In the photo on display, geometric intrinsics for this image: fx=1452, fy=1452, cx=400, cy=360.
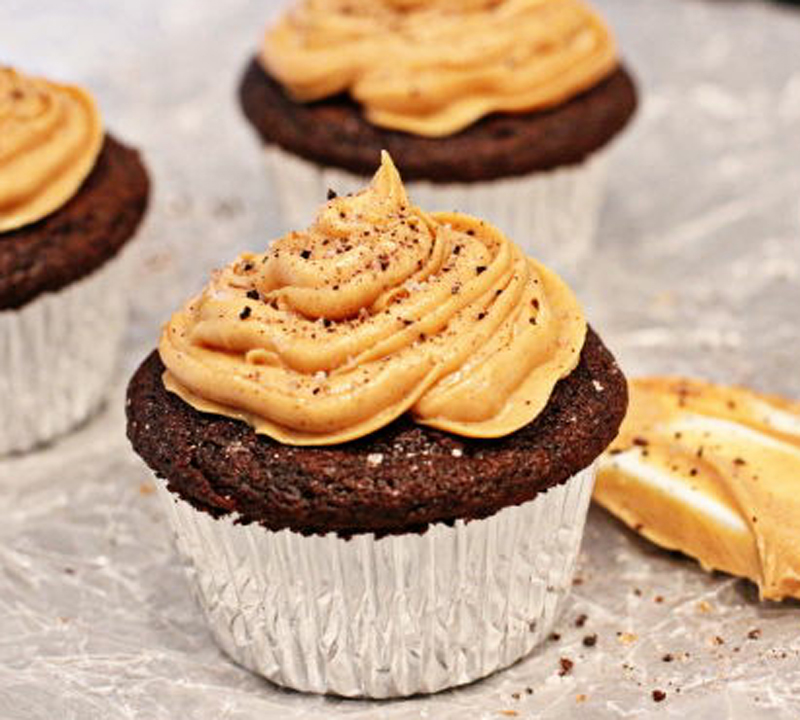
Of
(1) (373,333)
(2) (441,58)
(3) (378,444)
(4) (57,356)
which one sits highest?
(1) (373,333)

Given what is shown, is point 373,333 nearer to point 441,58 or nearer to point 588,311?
point 441,58

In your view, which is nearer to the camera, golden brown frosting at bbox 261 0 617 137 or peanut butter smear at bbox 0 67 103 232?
peanut butter smear at bbox 0 67 103 232

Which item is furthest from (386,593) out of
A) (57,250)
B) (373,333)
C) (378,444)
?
(57,250)

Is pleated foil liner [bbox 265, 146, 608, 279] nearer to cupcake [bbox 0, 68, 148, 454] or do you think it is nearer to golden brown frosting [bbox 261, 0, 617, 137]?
golden brown frosting [bbox 261, 0, 617, 137]

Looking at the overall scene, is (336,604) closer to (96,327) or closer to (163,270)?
(96,327)

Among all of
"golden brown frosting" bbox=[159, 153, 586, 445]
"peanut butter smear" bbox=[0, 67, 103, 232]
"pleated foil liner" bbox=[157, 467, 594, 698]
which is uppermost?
"golden brown frosting" bbox=[159, 153, 586, 445]

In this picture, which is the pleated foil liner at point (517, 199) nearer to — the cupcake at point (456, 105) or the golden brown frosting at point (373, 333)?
the cupcake at point (456, 105)

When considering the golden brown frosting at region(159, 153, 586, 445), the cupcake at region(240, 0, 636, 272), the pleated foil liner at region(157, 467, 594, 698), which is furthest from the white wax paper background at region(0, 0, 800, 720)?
the golden brown frosting at region(159, 153, 586, 445)

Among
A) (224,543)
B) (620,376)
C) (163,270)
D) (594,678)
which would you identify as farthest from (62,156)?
(594,678)
